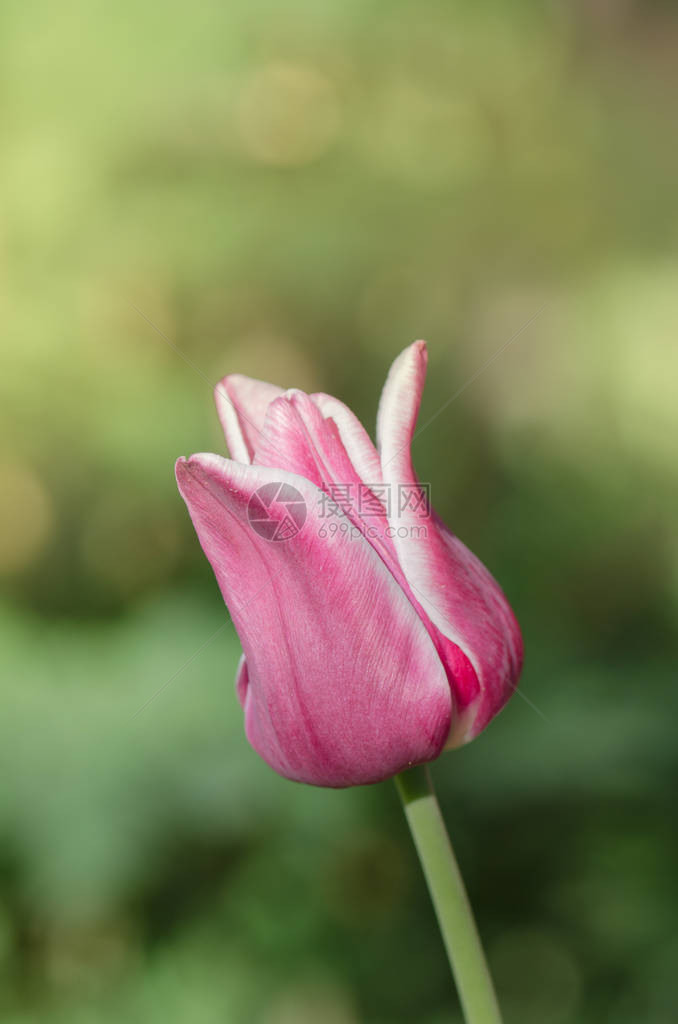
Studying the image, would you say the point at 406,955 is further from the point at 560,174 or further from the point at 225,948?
the point at 560,174

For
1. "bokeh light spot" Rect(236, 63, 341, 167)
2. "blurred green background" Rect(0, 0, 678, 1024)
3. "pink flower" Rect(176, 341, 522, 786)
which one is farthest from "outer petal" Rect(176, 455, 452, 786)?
"bokeh light spot" Rect(236, 63, 341, 167)

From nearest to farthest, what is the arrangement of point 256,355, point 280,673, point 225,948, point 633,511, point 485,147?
point 280,673 < point 225,948 < point 633,511 < point 256,355 < point 485,147

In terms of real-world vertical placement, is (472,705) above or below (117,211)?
below

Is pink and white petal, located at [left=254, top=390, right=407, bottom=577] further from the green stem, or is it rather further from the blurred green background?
the blurred green background

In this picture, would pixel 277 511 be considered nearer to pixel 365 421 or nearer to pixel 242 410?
pixel 242 410

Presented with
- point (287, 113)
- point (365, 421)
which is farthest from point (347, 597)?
point (287, 113)

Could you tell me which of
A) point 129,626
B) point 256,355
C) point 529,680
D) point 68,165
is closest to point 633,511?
point 529,680

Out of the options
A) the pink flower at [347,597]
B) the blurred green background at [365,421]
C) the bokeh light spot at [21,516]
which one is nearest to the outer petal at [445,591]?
the pink flower at [347,597]
